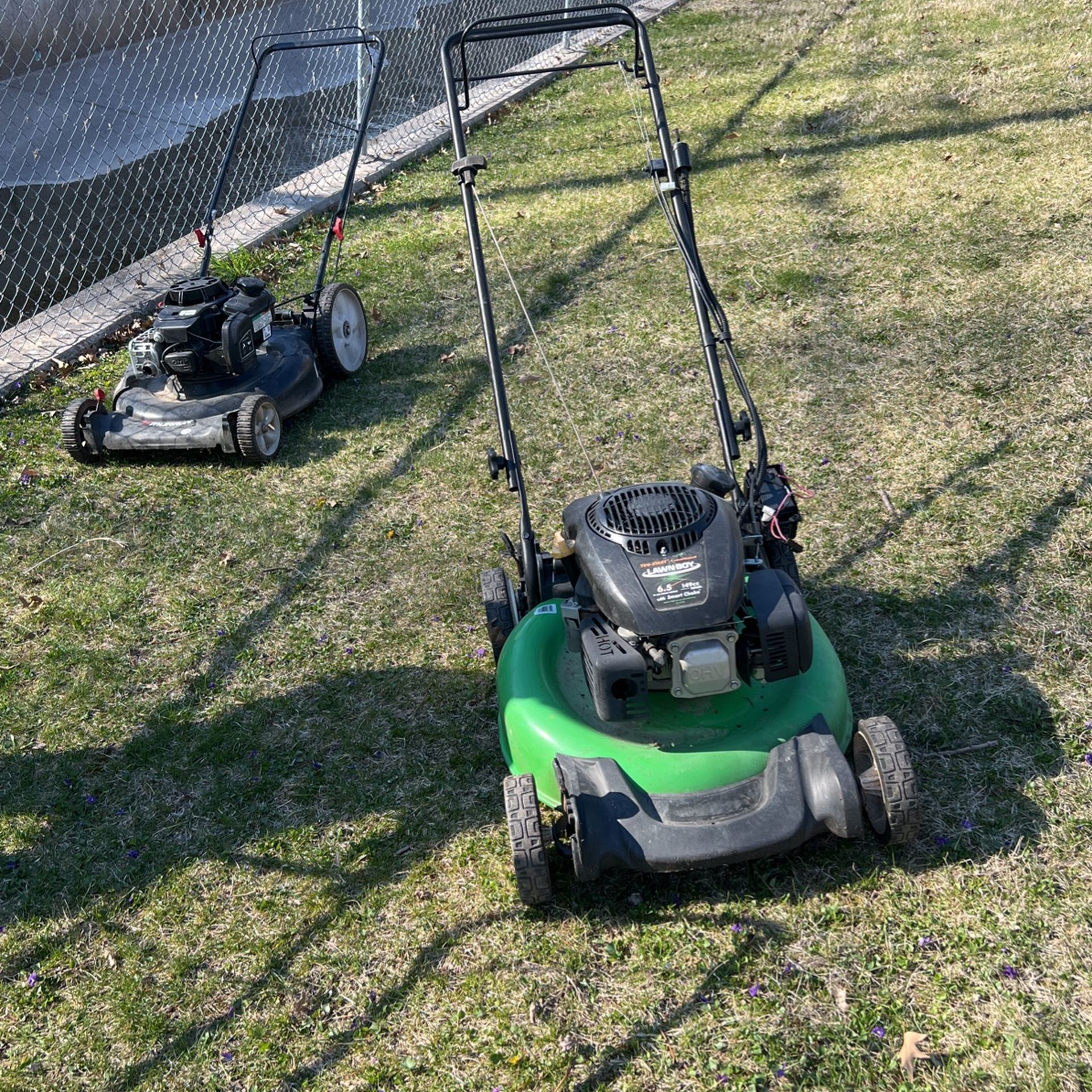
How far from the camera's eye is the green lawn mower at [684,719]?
2510 mm

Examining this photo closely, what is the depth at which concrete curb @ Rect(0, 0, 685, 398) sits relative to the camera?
579 cm

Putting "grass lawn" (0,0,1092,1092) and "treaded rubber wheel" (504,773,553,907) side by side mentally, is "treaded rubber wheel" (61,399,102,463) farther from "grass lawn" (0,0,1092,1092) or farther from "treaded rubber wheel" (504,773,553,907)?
"treaded rubber wheel" (504,773,553,907)

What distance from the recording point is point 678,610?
2449mm

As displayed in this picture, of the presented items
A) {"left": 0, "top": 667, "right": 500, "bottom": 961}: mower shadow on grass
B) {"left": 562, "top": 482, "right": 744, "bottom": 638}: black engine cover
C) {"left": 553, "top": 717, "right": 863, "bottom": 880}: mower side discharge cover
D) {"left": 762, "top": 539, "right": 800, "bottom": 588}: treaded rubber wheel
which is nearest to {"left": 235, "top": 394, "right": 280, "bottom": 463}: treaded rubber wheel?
{"left": 0, "top": 667, "right": 500, "bottom": 961}: mower shadow on grass

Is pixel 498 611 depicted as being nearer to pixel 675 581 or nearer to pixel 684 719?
pixel 684 719

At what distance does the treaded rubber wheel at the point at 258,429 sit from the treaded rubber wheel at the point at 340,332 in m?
0.47

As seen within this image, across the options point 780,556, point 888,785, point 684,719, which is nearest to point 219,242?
point 780,556

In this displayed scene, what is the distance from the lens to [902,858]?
2.71 m

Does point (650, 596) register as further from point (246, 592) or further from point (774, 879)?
point (246, 592)

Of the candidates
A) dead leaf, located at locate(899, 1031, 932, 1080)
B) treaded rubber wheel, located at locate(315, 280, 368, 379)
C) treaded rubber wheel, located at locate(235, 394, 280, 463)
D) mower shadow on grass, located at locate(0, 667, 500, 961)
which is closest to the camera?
dead leaf, located at locate(899, 1031, 932, 1080)

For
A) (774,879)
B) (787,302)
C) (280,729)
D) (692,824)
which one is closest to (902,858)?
(774,879)

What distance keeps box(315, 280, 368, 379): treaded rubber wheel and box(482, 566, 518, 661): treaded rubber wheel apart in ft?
6.79

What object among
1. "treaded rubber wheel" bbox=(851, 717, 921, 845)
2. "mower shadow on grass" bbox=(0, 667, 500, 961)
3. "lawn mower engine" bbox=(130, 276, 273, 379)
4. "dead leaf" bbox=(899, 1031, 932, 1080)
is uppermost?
"lawn mower engine" bbox=(130, 276, 273, 379)

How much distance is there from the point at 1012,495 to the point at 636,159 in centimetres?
446
